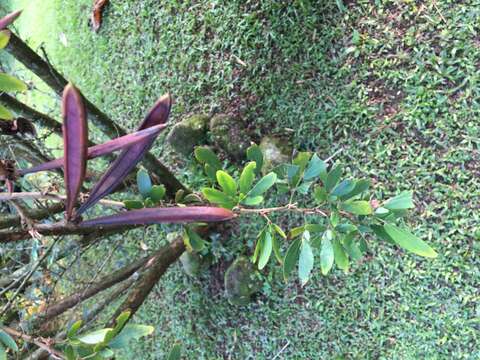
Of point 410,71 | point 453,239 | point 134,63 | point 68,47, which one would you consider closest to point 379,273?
point 453,239

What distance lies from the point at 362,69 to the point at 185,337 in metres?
1.94

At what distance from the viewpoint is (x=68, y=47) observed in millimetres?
4234

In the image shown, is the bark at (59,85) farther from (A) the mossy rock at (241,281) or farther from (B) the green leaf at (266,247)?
(B) the green leaf at (266,247)

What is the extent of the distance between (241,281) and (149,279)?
21.7 inches

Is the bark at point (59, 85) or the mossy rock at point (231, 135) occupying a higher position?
the bark at point (59, 85)

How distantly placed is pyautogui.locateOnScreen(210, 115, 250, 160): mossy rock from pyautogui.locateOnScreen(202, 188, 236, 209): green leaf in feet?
4.39

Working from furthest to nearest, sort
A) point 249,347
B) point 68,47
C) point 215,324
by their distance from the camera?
point 68,47
point 215,324
point 249,347

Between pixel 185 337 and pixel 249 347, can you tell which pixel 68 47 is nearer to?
pixel 185 337

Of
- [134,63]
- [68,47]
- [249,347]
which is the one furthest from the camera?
[68,47]

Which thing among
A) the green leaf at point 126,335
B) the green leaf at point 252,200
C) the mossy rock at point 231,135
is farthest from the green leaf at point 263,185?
the mossy rock at point 231,135

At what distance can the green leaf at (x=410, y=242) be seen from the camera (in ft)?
3.96

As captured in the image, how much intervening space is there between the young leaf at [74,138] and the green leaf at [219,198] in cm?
37

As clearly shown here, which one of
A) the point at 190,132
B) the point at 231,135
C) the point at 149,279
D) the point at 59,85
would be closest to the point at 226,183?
the point at 59,85

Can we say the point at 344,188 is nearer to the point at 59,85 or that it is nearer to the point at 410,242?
the point at 410,242
